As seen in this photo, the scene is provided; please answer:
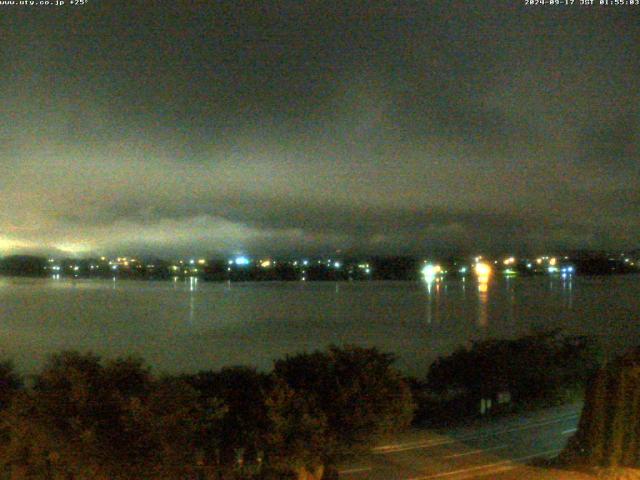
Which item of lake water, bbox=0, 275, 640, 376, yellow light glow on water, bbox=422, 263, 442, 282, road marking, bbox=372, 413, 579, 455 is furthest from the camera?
yellow light glow on water, bbox=422, 263, 442, 282

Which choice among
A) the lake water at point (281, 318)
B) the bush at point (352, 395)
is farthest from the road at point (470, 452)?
the lake water at point (281, 318)

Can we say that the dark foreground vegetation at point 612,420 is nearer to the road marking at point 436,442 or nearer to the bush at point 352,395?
the bush at point 352,395

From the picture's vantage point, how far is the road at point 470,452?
1073 cm

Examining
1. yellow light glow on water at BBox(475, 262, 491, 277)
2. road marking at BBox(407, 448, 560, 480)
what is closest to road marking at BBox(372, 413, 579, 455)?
road marking at BBox(407, 448, 560, 480)

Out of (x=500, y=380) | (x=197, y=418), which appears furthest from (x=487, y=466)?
(x=500, y=380)

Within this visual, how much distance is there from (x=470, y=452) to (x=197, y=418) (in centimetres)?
583

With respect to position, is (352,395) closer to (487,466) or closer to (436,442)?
(487,466)

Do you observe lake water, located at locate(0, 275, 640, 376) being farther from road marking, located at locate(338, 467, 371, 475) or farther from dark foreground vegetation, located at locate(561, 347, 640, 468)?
dark foreground vegetation, located at locate(561, 347, 640, 468)

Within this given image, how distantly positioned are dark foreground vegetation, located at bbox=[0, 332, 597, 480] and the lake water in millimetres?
25313

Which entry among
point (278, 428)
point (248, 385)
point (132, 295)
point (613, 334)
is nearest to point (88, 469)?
point (278, 428)

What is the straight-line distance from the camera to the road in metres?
10.7

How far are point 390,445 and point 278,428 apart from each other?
4582 mm

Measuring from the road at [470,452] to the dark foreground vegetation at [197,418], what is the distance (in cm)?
138

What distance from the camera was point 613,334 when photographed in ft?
171
